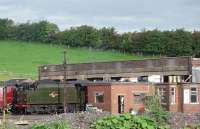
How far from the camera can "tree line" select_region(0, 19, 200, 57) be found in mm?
115750

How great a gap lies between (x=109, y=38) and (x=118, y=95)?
76125 mm

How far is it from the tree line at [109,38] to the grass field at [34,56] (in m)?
3.47

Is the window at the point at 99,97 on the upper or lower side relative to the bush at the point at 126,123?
lower

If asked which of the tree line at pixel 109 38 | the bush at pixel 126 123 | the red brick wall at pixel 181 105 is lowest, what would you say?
the red brick wall at pixel 181 105

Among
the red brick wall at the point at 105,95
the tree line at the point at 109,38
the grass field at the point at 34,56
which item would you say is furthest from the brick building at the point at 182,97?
the tree line at the point at 109,38

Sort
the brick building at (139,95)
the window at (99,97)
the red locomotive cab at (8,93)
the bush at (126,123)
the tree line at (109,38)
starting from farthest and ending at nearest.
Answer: the tree line at (109,38) → the window at (99,97) → the brick building at (139,95) → the red locomotive cab at (8,93) → the bush at (126,123)

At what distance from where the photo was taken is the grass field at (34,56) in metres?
106

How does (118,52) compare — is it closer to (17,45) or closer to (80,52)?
(80,52)

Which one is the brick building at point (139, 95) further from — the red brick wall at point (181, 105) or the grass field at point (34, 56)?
the grass field at point (34, 56)

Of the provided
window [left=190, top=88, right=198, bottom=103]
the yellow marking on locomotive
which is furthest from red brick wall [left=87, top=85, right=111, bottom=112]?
window [left=190, top=88, right=198, bottom=103]

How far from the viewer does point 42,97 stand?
53219 millimetres

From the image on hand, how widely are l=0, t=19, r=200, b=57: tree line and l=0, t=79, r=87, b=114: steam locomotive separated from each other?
59657 millimetres

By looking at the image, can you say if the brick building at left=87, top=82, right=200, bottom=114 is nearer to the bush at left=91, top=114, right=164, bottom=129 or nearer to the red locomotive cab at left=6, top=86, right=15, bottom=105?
the red locomotive cab at left=6, top=86, right=15, bottom=105

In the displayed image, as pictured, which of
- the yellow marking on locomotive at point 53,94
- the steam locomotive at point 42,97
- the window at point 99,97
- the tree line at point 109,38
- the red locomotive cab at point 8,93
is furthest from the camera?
the tree line at point 109,38
